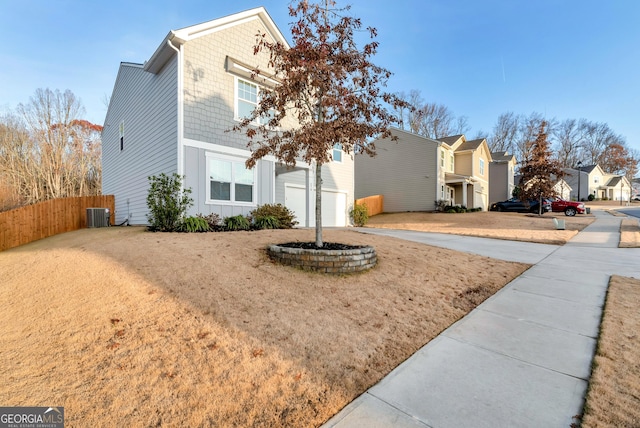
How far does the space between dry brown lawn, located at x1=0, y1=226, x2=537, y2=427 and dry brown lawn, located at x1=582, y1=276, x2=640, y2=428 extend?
1361mm

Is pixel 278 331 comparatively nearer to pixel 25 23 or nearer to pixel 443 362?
pixel 443 362

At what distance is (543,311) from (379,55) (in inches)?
198

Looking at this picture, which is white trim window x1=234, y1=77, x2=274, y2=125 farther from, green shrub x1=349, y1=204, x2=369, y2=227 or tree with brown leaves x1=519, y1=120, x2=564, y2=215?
tree with brown leaves x1=519, y1=120, x2=564, y2=215

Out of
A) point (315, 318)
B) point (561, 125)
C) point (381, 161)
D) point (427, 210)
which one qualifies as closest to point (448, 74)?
point (381, 161)

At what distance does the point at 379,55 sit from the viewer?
18.7ft

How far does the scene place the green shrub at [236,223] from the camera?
30.1ft

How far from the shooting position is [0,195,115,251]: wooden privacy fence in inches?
395

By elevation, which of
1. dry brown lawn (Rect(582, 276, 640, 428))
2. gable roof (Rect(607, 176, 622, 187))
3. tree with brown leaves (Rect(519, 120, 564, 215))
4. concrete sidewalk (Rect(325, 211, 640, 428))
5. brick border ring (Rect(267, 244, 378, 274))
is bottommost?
concrete sidewalk (Rect(325, 211, 640, 428))

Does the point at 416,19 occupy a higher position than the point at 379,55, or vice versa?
the point at 416,19

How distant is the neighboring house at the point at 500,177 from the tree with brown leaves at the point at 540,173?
8392mm

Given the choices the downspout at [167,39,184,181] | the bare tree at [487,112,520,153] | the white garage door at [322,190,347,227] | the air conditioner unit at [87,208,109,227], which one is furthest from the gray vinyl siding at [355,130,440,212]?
the bare tree at [487,112,520,153]

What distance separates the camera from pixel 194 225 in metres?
8.26

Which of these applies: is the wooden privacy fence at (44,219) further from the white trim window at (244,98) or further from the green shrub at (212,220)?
the white trim window at (244,98)

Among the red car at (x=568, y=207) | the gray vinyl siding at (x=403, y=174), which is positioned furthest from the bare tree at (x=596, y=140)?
the gray vinyl siding at (x=403, y=174)
